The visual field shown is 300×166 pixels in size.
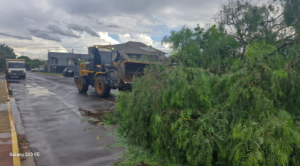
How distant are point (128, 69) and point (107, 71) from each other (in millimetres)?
2275

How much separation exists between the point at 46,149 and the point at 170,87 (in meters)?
3.27

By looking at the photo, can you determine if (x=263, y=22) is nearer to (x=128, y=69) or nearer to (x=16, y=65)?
(x=128, y=69)

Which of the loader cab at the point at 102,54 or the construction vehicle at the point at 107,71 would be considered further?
the loader cab at the point at 102,54

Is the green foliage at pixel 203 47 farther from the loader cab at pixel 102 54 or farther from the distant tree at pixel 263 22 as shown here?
the loader cab at pixel 102 54

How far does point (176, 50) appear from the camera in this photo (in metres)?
8.28

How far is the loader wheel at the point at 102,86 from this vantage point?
1252 centimetres

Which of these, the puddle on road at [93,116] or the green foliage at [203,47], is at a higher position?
the green foliage at [203,47]

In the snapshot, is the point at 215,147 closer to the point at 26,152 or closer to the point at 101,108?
the point at 26,152

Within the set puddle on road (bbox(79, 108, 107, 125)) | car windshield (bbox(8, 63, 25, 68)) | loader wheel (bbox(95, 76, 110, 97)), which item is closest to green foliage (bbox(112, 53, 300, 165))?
puddle on road (bbox(79, 108, 107, 125))

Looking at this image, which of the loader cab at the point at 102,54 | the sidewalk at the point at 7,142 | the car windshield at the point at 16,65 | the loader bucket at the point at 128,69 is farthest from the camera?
the car windshield at the point at 16,65

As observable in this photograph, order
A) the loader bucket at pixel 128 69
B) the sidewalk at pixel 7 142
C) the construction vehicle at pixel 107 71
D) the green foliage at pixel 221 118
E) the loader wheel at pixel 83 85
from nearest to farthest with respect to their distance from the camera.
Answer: the green foliage at pixel 221 118, the sidewalk at pixel 7 142, the loader bucket at pixel 128 69, the construction vehicle at pixel 107 71, the loader wheel at pixel 83 85

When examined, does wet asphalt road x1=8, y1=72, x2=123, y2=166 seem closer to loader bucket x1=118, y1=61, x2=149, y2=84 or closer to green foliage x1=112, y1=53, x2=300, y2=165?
green foliage x1=112, y1=53, x2=300, y2=165

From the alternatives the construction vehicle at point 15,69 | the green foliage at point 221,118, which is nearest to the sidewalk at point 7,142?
the green foliage at point 221,118

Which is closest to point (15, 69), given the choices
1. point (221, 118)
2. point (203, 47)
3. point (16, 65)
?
point (16, 65)
